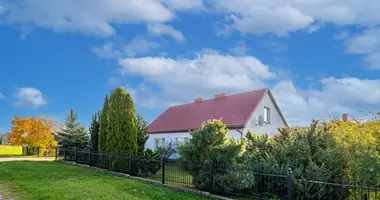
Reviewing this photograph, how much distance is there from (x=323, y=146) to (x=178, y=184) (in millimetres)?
4797

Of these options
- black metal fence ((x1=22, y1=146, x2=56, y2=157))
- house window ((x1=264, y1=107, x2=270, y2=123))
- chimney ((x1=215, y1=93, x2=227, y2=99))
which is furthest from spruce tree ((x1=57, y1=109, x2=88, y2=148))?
house window ((x1=264, y1=107, x2=270, y2=123))

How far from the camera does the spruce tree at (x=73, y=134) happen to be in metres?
23.0

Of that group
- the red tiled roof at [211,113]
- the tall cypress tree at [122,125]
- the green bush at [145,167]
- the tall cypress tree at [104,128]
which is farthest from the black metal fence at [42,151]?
the green bush at [145,167]

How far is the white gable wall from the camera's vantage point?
22344 millimetres

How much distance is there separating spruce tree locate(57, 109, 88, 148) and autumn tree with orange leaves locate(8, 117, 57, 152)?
287 inches

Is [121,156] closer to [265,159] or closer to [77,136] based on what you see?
[265,159]

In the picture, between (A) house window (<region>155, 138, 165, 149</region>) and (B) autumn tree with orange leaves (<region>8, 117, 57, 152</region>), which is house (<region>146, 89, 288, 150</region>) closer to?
(A) house window (<region>155, 138, 165, 149</region>)

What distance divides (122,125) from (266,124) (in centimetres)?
1218

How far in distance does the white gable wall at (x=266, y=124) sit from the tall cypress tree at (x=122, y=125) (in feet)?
29.5

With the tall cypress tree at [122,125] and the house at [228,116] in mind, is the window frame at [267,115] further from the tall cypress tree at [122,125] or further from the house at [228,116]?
the tall cypress tree at [122,125]

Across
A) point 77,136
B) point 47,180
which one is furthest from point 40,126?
point 47,180

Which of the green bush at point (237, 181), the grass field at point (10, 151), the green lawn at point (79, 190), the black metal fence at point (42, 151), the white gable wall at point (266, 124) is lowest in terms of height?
the grass field at point (10, 151)

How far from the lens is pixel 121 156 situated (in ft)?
46.1

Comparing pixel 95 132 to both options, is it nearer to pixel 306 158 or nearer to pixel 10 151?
pixel 306 158
